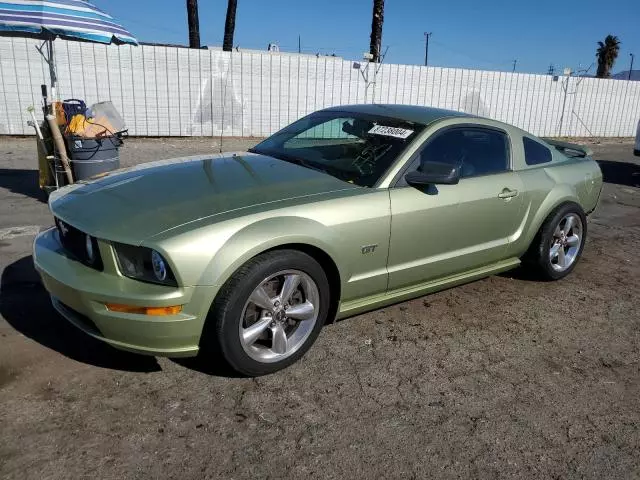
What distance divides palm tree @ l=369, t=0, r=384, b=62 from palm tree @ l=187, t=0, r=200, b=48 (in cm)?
523

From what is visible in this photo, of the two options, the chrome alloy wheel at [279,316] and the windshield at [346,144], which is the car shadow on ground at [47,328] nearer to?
the chrome alloy wheel at [279,316]

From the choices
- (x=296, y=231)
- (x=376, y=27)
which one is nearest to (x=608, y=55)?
(x=376, y=27)

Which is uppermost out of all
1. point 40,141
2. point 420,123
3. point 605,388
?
point 420,123

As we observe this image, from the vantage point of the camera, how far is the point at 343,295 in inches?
131

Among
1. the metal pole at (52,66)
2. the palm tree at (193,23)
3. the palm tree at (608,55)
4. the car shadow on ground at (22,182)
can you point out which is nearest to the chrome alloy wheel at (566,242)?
the car shadow on ground at (22,182)

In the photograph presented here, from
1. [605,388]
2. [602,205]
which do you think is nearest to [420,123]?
[605,388]

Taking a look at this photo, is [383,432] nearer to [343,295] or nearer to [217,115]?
[343,295]

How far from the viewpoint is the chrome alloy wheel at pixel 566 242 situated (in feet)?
15.6

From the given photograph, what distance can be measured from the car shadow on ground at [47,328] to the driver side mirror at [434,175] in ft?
6.47

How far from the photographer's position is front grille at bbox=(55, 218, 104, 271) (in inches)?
112

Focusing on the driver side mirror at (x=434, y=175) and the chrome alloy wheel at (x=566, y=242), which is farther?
the chrome alloy wheel at (x=566, y=242)

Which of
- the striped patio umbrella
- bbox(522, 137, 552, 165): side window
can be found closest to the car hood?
bbox(522, 137, 552, 165): side window

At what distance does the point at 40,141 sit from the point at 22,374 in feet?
14.3

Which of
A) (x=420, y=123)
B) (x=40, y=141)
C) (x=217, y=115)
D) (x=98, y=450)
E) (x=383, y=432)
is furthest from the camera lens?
(x=217, y=115)
